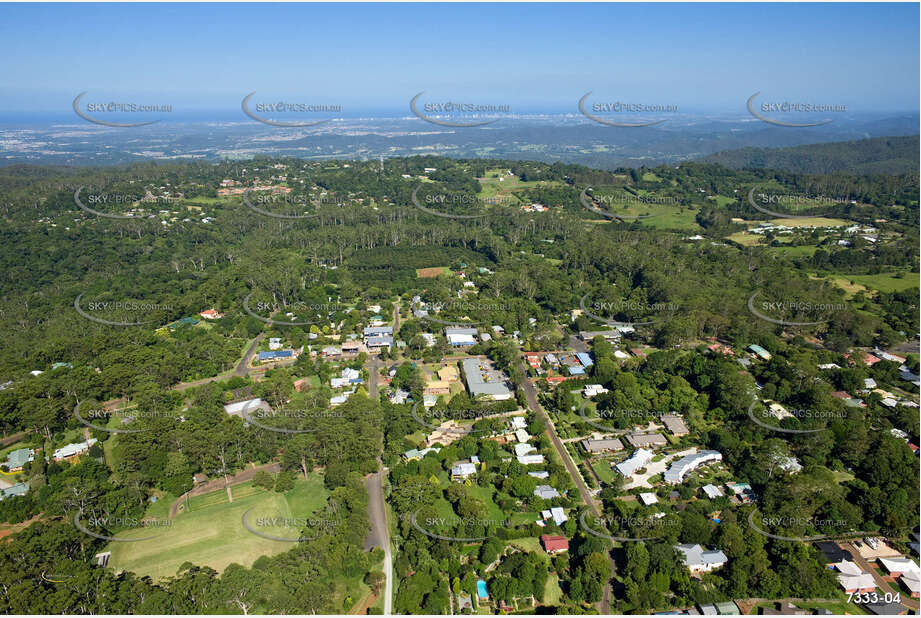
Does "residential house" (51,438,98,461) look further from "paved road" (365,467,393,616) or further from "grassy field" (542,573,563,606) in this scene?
"grassy field" (542,573,563,606)

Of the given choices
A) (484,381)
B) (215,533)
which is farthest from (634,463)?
(215,533)

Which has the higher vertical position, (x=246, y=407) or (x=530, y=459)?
(x=246, y=407)

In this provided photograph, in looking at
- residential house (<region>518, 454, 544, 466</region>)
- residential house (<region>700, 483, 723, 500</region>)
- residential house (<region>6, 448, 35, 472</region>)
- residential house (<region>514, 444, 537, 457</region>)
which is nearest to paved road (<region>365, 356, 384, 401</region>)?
residential house (<region>514, 444, 537, 457</region>)

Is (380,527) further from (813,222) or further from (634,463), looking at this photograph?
(813,222)

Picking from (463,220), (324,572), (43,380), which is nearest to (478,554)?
(324,572)

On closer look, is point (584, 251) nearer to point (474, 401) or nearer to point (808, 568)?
point (474, 401)

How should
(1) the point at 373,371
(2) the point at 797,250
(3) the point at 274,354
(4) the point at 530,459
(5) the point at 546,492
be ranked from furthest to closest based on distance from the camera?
(2) the point at 797,250 → (3) the point at 274,354 → (1) the point at 373,371 → (4) the point at 530,459 → (5) the point at 546,492
